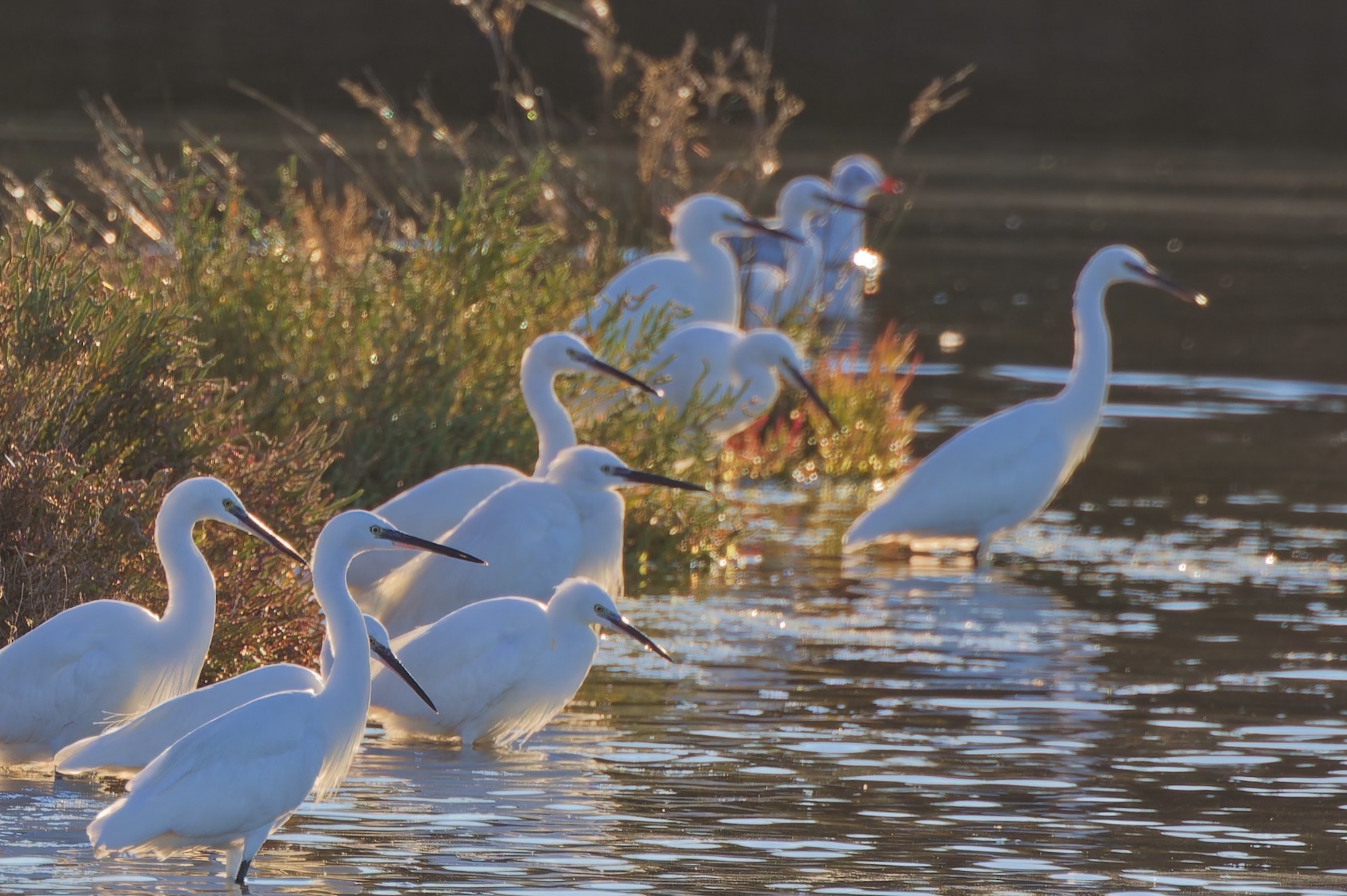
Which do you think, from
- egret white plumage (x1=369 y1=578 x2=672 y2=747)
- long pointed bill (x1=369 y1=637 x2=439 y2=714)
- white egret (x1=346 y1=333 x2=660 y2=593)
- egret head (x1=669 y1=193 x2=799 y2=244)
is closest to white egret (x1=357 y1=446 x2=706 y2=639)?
white egret (x1=346 y1=333 x2=660 y2=593)

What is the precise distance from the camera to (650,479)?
904cm

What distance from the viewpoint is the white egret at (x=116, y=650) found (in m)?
6.78

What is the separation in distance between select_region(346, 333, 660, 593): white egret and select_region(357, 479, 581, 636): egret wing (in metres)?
0.16

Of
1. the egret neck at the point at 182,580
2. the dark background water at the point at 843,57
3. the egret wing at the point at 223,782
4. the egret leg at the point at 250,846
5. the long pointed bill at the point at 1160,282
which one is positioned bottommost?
the egret leg at the point at 250,846

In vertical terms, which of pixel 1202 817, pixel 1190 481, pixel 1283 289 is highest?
pixel 1283 289

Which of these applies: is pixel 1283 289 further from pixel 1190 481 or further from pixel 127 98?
pixel 127 98

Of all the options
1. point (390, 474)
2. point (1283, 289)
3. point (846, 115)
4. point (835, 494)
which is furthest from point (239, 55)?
point (390, 474)

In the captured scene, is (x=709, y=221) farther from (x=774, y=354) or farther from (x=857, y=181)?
(x=857, y=181)

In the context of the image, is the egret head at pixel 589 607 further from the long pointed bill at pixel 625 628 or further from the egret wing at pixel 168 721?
the egret wing at pixel 168 721

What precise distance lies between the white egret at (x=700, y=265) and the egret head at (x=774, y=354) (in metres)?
0.84

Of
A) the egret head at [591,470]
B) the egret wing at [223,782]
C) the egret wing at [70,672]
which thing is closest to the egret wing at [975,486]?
the egret head at [591,470]

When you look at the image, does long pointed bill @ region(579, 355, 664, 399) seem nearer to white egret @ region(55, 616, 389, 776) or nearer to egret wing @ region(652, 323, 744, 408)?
egret wing @ region(652, 323, 744, 408)

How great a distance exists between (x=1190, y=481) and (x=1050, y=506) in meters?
0.95

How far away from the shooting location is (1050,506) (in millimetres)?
14055
